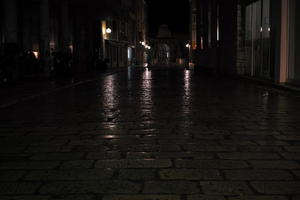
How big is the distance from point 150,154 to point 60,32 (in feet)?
94.8

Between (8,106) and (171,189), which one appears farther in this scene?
(8,106)

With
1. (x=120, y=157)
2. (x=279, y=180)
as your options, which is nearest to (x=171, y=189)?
(x=279, y=180)

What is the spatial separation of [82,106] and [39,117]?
221 centimetres

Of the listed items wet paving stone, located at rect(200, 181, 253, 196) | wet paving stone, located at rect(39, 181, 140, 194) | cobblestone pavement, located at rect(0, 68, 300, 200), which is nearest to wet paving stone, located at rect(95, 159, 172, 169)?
cobblestone pavement, located at rect(0, 68, 300, 200)

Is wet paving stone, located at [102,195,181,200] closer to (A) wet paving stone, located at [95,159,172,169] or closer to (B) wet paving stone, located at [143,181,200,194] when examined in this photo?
(B) wet paving stone, located at [143,181,200,194]

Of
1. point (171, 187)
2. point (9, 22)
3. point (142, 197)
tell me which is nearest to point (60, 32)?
point (9, 22)

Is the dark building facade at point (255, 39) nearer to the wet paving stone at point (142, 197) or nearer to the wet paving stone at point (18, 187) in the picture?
the wet paving stone at point (142, 197)

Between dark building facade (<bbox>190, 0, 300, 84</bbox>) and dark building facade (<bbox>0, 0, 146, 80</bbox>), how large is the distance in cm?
1061

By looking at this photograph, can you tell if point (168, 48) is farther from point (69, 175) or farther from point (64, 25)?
point (69, 175)

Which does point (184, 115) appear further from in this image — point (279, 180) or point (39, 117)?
point (279, 180)

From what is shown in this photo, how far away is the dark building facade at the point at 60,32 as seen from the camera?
76.0 ft

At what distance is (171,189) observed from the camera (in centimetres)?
416

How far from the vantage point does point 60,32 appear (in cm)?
3334

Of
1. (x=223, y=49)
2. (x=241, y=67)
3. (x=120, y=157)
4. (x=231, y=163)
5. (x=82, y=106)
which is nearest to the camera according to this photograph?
(x=231, y=163)
